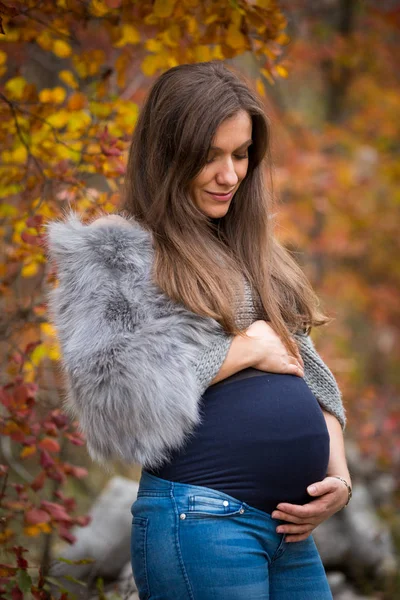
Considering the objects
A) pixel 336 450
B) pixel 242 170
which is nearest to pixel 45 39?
pixel 242 170

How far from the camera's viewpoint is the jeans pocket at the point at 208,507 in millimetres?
2062

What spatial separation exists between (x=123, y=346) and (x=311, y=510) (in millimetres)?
790

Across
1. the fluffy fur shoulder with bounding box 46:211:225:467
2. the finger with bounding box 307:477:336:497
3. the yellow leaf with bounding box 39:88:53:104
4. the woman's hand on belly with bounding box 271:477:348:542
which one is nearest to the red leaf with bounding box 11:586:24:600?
the fluffy fur shoulder with bounding box 46:211:225:467

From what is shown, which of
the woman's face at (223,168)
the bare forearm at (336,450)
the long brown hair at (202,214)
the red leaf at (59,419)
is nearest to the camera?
the long brown hair at (202,214)

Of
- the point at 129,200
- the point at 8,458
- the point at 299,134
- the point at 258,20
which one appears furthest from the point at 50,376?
the point at 299,134

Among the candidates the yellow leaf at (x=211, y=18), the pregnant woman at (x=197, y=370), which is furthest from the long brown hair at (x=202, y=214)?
the yellow leaf at (x=211, y=18)

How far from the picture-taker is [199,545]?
204 centimetres

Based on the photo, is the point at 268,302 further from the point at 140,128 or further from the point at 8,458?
the point at 8,458

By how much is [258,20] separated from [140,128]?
709 mm

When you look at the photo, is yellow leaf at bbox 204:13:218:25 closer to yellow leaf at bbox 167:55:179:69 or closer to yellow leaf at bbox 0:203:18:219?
yellow leaf at bbox 167:55:179:69

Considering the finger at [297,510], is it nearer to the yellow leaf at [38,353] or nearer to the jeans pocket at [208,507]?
the jeans pocket at [208,507]

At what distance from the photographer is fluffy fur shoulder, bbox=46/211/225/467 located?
209cm

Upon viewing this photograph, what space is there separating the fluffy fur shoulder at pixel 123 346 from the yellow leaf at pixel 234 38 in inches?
42.5

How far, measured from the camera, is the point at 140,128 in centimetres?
251
